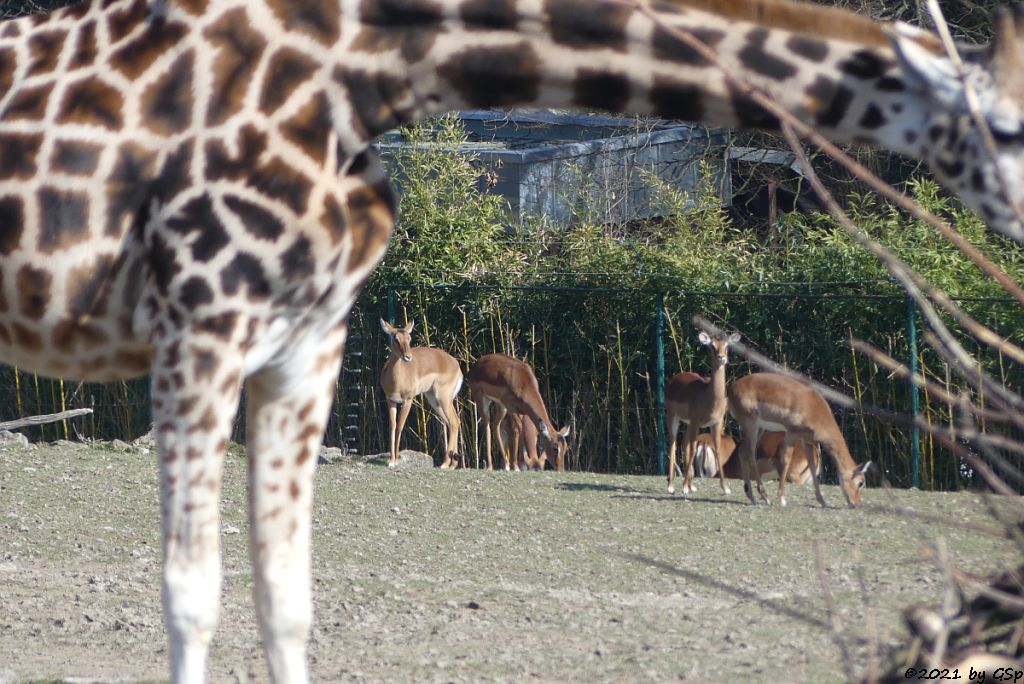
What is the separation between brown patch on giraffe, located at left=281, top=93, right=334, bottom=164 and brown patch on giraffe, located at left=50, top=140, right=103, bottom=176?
0.51 m

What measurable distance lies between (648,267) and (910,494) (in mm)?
4555

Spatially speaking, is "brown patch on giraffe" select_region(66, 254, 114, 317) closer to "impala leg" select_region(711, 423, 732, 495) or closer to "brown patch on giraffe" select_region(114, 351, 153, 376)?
"brown patch on giraffe" select_region(114, 351, 153, 376)

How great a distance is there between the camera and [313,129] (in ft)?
11.5

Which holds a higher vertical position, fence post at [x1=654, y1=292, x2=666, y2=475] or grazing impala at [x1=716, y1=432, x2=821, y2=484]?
fence post at [x1=654, y1=292, x2=666, y2=475]

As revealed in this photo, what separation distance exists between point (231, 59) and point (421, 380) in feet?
36.7

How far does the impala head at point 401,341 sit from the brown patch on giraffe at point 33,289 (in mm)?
10981

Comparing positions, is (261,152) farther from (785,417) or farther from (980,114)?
(785,417)

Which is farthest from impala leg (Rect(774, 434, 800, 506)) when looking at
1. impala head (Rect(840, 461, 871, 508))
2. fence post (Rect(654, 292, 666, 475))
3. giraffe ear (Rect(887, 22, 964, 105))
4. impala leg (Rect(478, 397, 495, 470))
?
giraffe ear (Rect(887, 22, 964, 105))

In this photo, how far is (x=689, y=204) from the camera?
1795 centimetres

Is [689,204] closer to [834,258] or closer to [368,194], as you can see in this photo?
[834,258]

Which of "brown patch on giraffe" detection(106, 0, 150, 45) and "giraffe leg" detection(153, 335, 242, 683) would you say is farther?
"brown patch on giraffe" detection(106, 0, 150, 45)

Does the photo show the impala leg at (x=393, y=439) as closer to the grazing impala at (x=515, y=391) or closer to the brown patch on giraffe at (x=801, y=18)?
the grazing impala at (x=515, y=391)

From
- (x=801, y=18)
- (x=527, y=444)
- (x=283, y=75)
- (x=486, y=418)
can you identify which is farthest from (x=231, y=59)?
(x=486, y=418)

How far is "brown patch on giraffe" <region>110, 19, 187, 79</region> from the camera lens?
12.0ft
